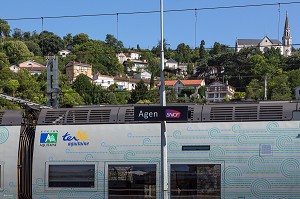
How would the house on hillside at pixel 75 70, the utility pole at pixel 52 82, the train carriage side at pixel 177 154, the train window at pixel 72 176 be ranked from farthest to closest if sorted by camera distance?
1. the house on hillside at pixel 75 70
2. the utility pole at pixel 52 82
3. the train window at pixel 72 176
4. the train carriage side at pixel 177 154

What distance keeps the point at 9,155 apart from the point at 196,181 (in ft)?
16.9

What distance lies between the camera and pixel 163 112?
11891 mm

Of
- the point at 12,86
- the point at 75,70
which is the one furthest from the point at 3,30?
the point at 12,86

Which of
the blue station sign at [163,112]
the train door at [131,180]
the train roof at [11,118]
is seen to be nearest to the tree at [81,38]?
the train roof at [11,118]

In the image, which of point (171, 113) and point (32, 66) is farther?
point (32, 66)

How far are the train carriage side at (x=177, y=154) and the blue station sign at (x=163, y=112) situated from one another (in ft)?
7.03

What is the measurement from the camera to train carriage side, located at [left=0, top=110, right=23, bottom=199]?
47.9 feet

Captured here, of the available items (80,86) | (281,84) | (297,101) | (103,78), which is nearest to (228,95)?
(281,84)

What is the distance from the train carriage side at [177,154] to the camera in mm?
13414

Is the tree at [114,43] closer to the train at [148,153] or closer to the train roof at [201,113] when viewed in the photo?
the train roof at [201,113]

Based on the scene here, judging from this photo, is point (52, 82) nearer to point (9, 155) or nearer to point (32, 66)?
point (9, 155)

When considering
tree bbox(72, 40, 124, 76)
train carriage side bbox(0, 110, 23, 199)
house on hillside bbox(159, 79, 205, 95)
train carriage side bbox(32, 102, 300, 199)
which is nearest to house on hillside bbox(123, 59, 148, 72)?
tree bbox(72, 40, 124, 76)

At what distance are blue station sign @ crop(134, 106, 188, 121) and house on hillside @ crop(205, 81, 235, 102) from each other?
240 ft

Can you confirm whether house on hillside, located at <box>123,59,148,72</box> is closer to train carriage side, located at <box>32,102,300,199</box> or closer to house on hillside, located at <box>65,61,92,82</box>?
house on hillside, located at <box>65,61,92,82</box>
